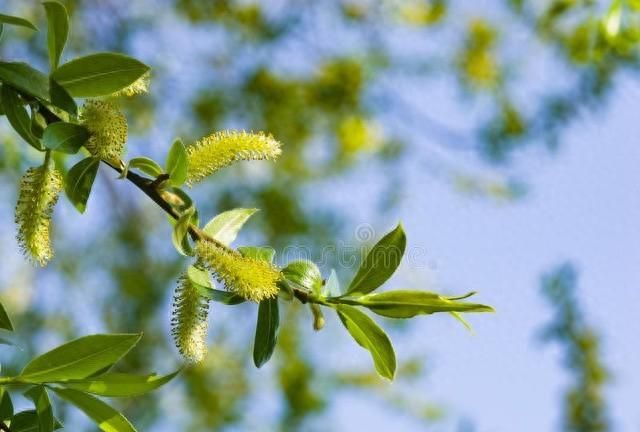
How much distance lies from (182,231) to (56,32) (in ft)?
0.63

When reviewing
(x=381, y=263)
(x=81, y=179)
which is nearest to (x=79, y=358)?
(x=81, y=179)

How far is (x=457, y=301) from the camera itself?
2.21ft

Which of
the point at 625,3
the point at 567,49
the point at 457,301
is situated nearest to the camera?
the point at 457,301

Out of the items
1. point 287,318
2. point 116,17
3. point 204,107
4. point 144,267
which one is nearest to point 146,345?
point 144,267

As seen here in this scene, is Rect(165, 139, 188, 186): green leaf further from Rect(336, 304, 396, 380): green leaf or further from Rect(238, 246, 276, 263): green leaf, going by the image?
Rect(336, 304, 396, 380): green leaf

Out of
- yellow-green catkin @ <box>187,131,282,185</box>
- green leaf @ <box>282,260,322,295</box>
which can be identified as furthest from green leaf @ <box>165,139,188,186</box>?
green leaf @ <box>282,260,322,295</box>

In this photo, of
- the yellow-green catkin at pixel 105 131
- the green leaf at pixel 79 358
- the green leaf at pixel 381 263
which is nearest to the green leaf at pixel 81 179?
the yellow-green catkin at pixel 105 131

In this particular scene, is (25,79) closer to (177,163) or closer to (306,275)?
(177,163)

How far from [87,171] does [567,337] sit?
1.57m

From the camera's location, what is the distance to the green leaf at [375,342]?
0.71 m

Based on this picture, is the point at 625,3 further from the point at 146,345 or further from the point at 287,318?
the point at 146,345

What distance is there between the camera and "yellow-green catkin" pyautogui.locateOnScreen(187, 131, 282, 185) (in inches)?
28.9

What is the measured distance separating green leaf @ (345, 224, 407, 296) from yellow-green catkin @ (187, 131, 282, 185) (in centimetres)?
14

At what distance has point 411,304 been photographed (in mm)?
693
